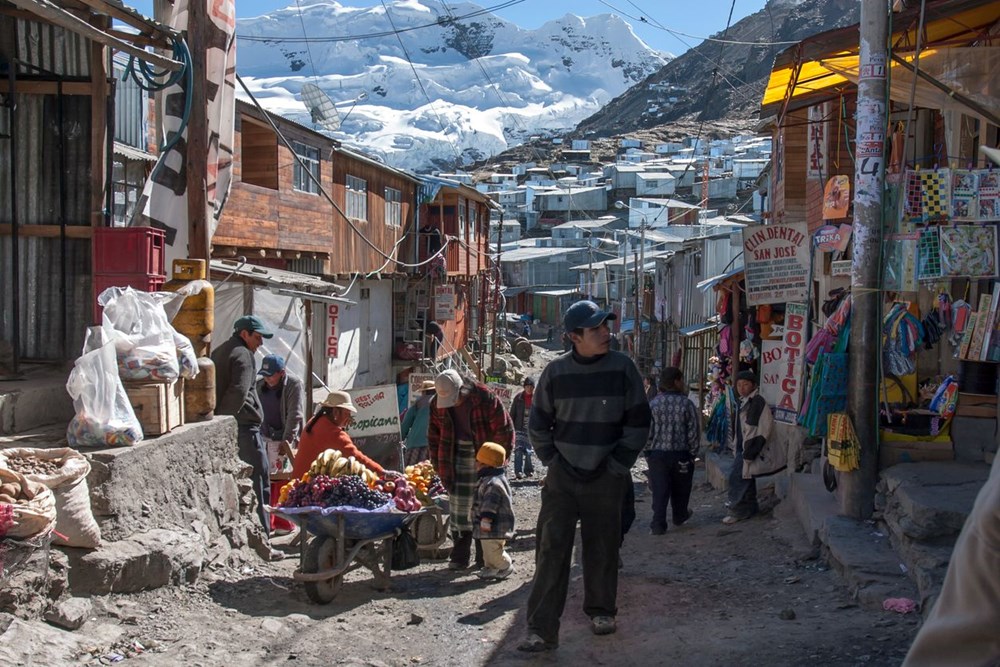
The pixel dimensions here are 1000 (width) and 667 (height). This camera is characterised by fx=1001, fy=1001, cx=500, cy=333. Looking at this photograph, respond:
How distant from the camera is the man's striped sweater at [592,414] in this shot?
564 centimetres

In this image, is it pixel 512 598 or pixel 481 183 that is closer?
pixel 512 598

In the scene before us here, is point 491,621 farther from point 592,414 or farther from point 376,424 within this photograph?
point 376,424

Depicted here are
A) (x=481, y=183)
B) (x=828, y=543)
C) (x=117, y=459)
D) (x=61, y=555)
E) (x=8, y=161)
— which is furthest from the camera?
(x=481, y=183)

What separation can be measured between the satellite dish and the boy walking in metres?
20.8

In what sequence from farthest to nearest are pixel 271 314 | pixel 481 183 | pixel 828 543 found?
pixel 481 183
pixel 271 314
pixel 828 543

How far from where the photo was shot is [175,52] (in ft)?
27.1

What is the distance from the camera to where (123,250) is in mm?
7582

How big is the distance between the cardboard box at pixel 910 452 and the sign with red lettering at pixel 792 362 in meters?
3.24

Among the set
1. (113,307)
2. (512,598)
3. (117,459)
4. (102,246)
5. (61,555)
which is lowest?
(512,598)

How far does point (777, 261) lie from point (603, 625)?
620 cm

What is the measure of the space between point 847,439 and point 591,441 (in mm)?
2834

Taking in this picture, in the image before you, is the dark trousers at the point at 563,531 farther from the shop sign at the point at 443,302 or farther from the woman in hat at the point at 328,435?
the shop sign at the point at 443,302

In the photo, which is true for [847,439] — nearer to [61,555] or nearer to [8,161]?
[61,555]

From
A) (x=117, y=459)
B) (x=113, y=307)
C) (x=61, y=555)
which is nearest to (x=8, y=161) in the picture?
(x=113, y=307)
